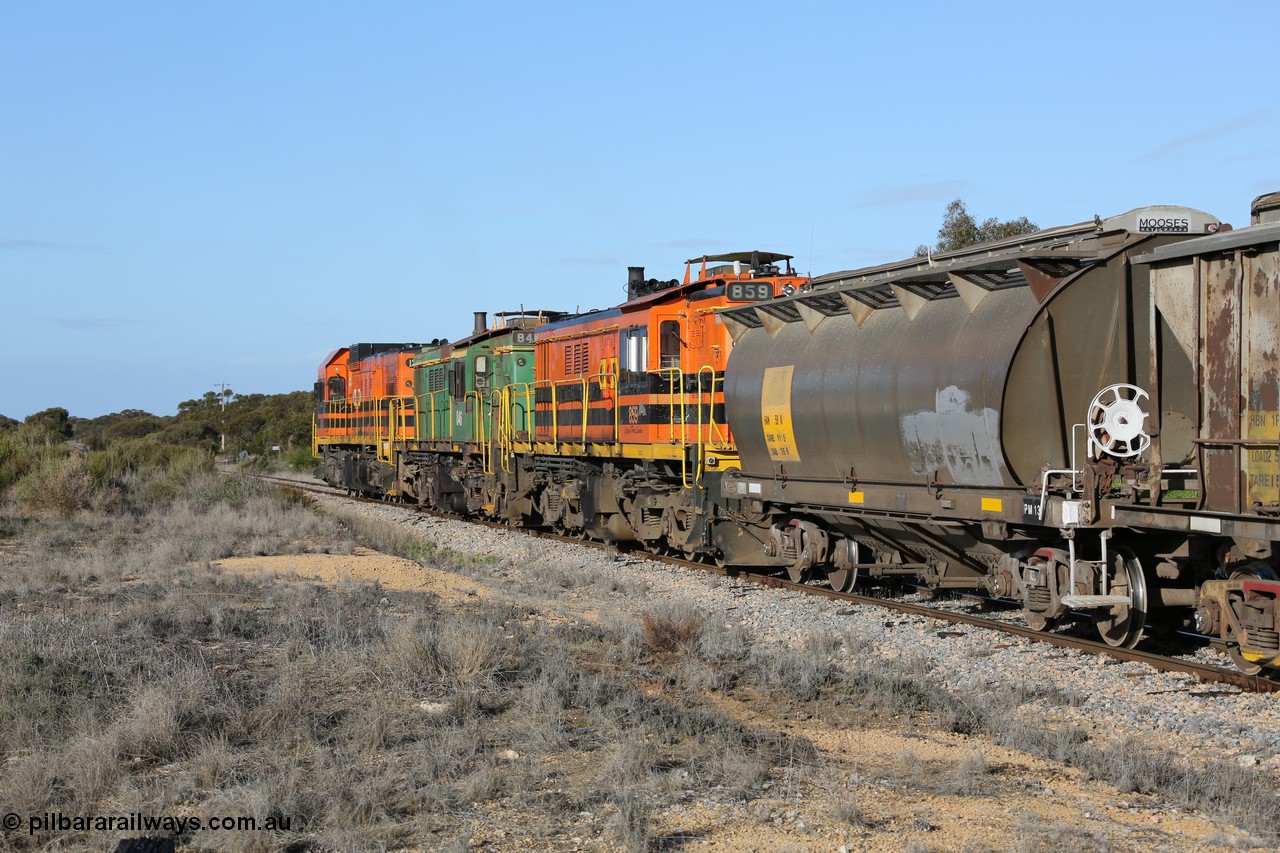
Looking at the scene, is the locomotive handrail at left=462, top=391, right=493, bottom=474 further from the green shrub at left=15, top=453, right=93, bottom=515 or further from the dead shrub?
the dead shrub

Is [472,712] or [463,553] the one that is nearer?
[472,712]

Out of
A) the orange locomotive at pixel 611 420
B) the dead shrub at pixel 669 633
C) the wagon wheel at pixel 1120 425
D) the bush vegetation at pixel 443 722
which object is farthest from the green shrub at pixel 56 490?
the wagon wheel at pixel 1120 425

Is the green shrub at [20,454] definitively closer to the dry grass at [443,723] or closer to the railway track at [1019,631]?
the railway track at [1019,631]

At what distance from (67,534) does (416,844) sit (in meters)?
19.4

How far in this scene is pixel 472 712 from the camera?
8820mm

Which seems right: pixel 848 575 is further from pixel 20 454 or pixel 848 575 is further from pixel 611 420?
pixel 20 454

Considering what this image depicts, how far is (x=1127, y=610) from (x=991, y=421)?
6.83ft

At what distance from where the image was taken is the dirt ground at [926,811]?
20.6 feet

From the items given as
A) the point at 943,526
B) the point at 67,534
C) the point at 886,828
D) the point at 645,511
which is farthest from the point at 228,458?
the point at 886,828

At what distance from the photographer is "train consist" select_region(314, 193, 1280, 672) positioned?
9.45 m

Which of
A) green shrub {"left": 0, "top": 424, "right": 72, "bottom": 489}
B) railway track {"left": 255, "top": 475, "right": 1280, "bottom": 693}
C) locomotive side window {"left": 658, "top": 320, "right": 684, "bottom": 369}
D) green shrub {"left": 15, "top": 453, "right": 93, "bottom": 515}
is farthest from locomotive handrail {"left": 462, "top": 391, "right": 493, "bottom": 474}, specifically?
green shrub {"left": 0, "top": 424, "right": 72, "bottom": 489}

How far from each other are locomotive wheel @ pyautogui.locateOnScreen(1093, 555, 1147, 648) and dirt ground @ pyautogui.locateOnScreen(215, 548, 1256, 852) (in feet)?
10.3

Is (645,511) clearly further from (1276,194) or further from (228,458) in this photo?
(228,458)

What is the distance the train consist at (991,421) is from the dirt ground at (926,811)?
2.77 metres
